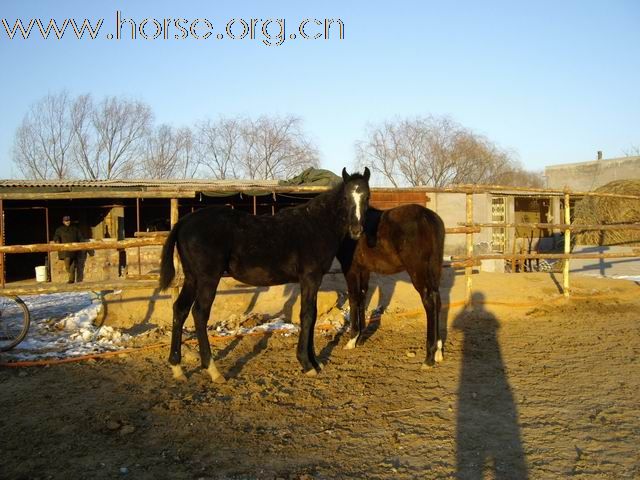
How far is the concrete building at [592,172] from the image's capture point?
71.2ft

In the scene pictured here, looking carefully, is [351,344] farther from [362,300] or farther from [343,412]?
[343,412]

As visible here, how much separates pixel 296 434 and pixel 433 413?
1110 mm

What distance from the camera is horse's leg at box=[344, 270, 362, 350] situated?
19.8ft

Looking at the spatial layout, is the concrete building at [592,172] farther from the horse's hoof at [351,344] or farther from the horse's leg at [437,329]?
the horse's hoof at [351,344]

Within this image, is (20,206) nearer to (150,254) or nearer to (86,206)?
(86,206)

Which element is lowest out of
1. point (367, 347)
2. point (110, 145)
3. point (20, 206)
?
point (367, 347)

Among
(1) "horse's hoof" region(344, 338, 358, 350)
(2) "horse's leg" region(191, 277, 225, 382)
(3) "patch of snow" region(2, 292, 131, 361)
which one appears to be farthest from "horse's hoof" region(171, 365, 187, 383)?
(1) "horse's hoof" region(344, 338, 358, 350)

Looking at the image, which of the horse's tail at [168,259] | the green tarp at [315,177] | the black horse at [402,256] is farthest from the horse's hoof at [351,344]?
the green tarp at [315,177]

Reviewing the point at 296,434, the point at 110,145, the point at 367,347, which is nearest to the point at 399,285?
the point at 367,347

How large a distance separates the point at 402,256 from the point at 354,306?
2.96 feet

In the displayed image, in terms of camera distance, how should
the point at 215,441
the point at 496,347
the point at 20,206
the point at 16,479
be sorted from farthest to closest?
the point at 20,206 → the point at 496,347 → the point at 215,441 → the point at 16,479

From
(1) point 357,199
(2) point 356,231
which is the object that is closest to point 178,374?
(2) point 356,231

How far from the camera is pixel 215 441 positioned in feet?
11.3

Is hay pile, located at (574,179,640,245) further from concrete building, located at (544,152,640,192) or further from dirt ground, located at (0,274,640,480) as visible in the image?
dirt ground, located at (0,274,640,480)
